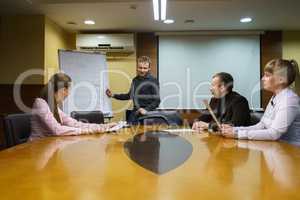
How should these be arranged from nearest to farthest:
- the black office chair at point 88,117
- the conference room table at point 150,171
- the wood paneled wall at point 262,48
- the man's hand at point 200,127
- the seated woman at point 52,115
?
the conference room table at point 150,171
the seated woman at point 52,115
the man's hand at point 200,127
the black office chair at point 88,117
the wood paneled wall at point 262,48

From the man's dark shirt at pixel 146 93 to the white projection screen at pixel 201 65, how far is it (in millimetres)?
1630

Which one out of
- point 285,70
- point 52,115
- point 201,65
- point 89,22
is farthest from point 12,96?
point 285,70

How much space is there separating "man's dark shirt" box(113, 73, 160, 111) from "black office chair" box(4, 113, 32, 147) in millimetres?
1949

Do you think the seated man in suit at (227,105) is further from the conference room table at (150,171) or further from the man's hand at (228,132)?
the conference room table at (150,171)

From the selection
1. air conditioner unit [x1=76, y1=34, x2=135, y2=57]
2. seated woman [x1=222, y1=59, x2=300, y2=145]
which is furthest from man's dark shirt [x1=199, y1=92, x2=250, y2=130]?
air conditioner unit [x1=76, y1=34, x2=135, y2=57]

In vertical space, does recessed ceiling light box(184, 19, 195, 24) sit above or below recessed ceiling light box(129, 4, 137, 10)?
below

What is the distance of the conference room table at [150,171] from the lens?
0.85 metres

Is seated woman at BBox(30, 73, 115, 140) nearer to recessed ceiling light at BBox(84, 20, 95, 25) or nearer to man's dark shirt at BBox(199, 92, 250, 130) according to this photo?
man's dark shirt at BBox(199, 92, 250, 130)

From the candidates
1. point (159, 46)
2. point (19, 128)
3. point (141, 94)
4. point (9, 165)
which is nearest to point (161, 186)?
point (9, 165)

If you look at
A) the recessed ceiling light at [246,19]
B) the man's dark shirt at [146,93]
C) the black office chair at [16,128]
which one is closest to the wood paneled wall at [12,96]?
the man's dark shirt at [146,93]

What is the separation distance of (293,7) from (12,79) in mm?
4393

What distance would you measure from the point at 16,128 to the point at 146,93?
2.23 meters

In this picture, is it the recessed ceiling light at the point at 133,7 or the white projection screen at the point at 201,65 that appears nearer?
the recessed ceiling light at the point at 133,7

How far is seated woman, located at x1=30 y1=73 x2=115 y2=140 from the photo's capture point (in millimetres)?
2201
